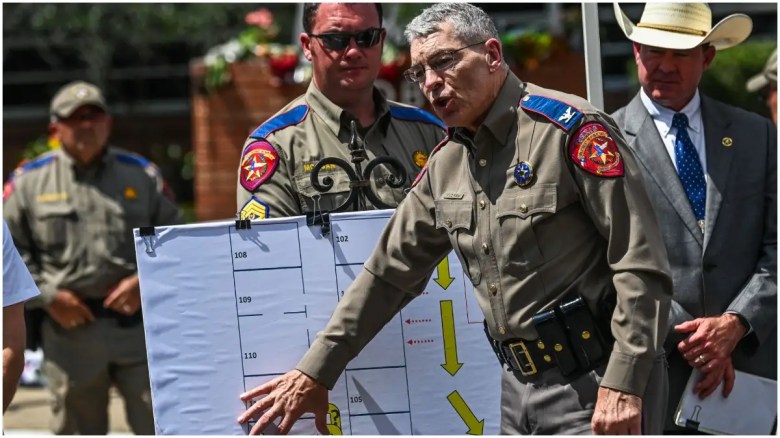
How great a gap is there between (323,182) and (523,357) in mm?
1119

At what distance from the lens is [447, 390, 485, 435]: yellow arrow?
4246 millimetres

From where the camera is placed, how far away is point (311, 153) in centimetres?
453

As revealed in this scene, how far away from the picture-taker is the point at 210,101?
9.69m

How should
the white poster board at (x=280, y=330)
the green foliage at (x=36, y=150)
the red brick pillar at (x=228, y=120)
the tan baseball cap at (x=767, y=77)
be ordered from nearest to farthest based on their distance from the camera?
the white poster board at (x=280, y=330), the tan baseball cap at (x=767, y=77), the red brick pillar at (x=228, y=120), the green foliage at (x=36, y=150)

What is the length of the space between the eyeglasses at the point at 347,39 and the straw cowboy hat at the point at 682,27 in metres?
0.96

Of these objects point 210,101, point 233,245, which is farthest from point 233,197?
point 233,245

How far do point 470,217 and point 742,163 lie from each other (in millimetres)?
1265

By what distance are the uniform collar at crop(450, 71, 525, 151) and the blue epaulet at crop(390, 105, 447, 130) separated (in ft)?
3.53

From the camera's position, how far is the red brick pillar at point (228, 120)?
31.2 ft

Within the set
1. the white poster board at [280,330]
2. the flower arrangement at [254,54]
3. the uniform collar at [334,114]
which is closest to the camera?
the white poster board at [280,330]

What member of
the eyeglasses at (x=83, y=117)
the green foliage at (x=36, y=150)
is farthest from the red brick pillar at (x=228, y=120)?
the green foliage at (x=36, y=150)

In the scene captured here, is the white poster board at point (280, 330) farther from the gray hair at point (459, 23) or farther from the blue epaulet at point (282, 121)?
the gray hair at point (459, 23)

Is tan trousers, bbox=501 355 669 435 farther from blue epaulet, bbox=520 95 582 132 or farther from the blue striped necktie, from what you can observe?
the blue striped necktie

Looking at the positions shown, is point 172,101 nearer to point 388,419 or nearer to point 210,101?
point 210,101
